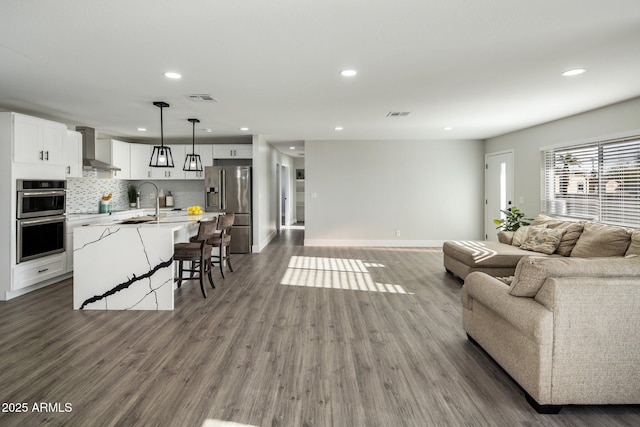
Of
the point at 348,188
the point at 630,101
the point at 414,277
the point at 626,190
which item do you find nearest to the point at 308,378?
the point at 414,277

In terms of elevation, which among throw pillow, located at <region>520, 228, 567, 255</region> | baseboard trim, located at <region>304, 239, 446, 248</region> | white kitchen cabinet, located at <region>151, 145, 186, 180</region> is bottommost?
baseboard trim, located at <region>304, 239, 446, 248</region>

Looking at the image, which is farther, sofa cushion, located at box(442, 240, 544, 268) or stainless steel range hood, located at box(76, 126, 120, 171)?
stainless steel range hood, located at box(76, 126, 120, 171)

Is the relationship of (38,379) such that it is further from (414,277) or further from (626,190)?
(626,190)

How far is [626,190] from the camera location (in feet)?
14.7

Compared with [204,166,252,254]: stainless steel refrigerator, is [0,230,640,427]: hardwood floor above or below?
below

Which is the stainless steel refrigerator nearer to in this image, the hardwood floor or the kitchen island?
the hardwood floor

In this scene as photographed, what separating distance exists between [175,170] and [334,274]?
4362 mm

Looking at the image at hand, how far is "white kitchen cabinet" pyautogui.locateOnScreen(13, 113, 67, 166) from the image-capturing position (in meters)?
4.36

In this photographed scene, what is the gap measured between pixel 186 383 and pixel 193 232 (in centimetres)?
356

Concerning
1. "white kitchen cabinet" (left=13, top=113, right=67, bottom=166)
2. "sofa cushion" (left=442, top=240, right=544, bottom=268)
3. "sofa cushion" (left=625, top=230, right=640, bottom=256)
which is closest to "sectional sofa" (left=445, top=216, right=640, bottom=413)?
"sofa cushion" (left=625, top=230, right=640, bottom=256)

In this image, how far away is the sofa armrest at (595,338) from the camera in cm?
203

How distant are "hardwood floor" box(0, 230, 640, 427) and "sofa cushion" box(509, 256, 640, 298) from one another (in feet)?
2.35

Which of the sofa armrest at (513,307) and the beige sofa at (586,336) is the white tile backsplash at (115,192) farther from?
the beige sofa at (586,336)

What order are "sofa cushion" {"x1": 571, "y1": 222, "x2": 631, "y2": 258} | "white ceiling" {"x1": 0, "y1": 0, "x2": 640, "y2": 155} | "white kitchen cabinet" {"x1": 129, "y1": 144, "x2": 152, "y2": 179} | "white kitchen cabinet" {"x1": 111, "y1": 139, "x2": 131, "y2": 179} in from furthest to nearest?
"white kitchen cabinet" {"x1": 129, "y1": 144, "x2": 152, "y2": 179}
"white kitchen cabinet" {"x1": 111, "y1": 139, "x2": 131, "y2": 179}
"sofa cushion" {"x1": 571, "y1": 222, "x2": 631, "y2": 258}
"white ceiling" {"x1": 0, "y1": 0, "x2": 640, "y2": 155}
